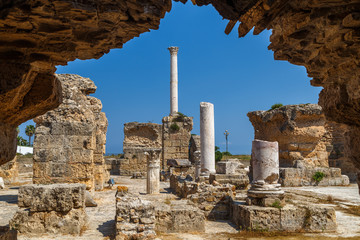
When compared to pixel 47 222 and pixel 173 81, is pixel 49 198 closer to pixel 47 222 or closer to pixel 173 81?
pixel 47 222

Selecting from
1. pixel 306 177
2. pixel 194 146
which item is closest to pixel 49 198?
pixel 306 177

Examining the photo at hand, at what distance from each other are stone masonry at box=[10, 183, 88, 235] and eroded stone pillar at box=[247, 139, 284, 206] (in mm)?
4005

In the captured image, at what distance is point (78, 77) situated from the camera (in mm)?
9914

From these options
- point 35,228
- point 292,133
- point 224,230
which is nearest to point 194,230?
point 224,230

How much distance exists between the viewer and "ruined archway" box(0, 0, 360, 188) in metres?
2.21

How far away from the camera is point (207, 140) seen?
13516 millimetres

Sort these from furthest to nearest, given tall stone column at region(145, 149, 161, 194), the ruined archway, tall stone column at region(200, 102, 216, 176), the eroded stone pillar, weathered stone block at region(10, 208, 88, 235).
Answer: tall stone column at region(200, 102, 216, 176)
tall stone column at region(145, 149, 161, 194)
the eroded stone pillar
weathered stone block at region(10, 208, 88, 235)
the ruined archway

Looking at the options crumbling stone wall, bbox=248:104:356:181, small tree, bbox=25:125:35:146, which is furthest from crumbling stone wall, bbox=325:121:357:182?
small tree, bbox=25:125:35:146

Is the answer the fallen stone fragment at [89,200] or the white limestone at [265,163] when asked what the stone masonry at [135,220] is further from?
the white limestone at [265,163]

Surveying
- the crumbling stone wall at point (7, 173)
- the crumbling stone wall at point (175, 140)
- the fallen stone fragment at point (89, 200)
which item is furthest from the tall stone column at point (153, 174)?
the crumbling stone wall at point (175, 140)

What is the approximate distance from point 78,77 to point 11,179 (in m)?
8.20

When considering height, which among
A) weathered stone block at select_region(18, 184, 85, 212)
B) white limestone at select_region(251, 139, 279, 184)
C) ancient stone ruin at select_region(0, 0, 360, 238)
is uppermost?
ancient stone ruin at select_region(0, 0, 360, 238)

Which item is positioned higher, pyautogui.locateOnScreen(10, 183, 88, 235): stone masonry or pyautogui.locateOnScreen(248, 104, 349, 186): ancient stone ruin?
pyautogui.locateOnScreen(248, 104, 349, 186): ancient stone ruin

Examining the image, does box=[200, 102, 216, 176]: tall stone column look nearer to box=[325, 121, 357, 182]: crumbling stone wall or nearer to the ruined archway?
box=[325, 121, 357, 182]: crumbling stone wall
